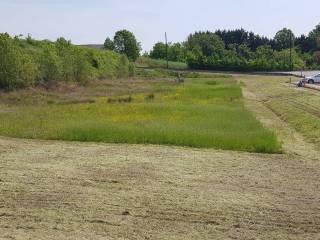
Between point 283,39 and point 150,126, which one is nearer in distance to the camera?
point 150,126

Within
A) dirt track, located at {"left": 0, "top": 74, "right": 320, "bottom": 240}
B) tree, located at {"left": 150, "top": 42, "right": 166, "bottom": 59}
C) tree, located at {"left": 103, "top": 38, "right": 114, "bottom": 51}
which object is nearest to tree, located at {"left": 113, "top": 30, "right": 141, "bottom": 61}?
tree, located at {"left": 103, "top": 38, "right": 114, "bottom": 51}

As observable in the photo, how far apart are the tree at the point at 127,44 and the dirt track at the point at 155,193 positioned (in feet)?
333

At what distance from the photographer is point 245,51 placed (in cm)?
13500

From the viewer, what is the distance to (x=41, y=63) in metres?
55.0

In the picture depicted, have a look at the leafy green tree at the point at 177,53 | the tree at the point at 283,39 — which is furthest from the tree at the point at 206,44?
the tree at the point at 283,39

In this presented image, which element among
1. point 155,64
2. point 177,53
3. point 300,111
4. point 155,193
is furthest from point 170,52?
point 155,193

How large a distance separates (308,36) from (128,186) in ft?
454

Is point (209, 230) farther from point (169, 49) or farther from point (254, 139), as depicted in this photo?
point (169, 49)

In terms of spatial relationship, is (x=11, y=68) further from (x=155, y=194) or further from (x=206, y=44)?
(x=206, y=44)

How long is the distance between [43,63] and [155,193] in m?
44.3

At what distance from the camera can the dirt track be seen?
9.90m

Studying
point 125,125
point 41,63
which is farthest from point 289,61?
point 125,125

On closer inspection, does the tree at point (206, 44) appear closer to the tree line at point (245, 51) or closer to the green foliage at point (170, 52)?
the tree line at point (245, 51)

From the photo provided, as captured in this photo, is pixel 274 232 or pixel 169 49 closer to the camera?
pixel 274 232
